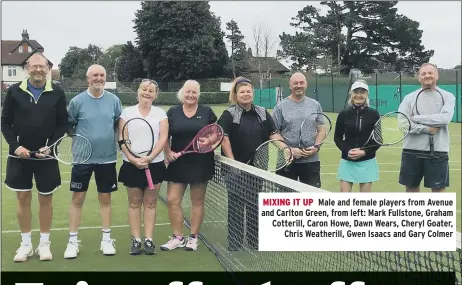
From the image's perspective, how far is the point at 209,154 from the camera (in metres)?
4.80

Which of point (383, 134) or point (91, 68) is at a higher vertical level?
point (91, 68)

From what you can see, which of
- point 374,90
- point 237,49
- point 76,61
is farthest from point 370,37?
point 237,49

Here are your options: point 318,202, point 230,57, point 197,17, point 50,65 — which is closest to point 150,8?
point 197,17

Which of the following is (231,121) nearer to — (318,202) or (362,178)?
(362,178)

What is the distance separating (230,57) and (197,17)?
3207mm

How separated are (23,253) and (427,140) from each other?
3.51m

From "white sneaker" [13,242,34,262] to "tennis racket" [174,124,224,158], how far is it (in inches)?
55.9

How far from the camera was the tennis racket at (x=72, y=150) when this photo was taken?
4457 millimetres

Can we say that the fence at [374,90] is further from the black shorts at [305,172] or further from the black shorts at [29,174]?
the black shorts at [29,174]

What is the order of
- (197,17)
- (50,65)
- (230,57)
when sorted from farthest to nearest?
(197,17), (230,57), (50,65)

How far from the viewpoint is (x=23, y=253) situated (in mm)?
4602

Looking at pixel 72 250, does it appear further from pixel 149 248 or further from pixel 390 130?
pixel 390 130

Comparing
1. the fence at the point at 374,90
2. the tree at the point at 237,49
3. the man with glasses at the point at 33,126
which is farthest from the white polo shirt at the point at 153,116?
the fence at the point at 374,90

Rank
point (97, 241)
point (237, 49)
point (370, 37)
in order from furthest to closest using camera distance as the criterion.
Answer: point (370, 37) < point (237, 49) < point (97, 241)
